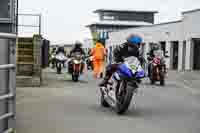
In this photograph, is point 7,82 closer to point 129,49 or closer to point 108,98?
point 129,49

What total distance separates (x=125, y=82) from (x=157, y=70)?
8.87 meters

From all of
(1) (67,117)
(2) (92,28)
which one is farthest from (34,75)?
(2) (92,28)

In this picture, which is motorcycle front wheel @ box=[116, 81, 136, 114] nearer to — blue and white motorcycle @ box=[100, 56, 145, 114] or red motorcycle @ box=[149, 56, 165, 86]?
blue and white motorcycle @ box=[100, 56, 145, 114]

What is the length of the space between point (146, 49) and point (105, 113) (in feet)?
148

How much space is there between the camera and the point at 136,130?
7672 millimetres

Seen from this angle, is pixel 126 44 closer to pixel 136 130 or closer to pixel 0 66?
pixel 136 130

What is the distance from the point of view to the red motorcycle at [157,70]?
17.7m

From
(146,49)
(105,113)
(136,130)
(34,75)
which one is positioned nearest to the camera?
(136,130)

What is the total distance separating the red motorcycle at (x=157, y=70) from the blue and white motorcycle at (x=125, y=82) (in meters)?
8.12

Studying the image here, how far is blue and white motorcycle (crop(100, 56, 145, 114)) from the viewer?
29.8 feet

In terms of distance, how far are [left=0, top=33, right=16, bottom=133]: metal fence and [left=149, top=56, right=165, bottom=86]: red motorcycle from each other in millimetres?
12404

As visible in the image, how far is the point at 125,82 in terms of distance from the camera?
917 centimetres

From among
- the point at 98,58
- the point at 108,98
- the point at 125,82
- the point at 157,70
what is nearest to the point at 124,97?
the point at 125,82

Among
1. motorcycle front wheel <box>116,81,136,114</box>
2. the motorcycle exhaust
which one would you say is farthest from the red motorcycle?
motorcycle front wheel <box>116,81,136,114</box>
